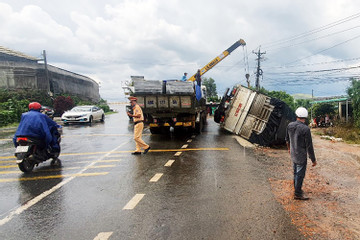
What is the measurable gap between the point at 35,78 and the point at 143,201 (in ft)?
110

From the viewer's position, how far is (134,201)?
396 centimetres

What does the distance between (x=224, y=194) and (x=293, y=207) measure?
3.58 ft

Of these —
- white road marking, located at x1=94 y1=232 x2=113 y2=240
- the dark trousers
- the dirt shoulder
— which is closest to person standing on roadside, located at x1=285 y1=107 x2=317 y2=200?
the dark trousers

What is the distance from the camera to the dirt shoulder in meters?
3.10

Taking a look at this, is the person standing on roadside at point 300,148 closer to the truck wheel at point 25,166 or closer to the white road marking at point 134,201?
the white road marking at point 134,201

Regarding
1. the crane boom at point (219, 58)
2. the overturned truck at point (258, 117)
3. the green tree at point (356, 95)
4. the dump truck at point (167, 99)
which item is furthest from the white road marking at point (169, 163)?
the crane boom at point (219, 58)

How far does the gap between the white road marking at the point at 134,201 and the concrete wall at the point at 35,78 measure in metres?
31.9

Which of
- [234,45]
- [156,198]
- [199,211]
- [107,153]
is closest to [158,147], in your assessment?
[107,153]

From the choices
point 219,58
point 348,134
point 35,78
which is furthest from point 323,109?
point 35,78

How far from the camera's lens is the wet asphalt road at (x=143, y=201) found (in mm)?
3031

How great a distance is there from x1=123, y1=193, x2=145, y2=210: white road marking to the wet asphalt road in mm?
15

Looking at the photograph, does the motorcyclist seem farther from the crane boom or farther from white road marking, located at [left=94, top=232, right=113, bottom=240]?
the crane boom

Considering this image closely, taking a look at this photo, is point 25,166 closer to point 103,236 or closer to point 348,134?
point 103,236

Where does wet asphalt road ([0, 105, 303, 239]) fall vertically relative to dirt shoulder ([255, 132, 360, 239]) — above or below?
above
